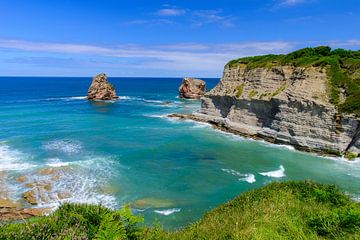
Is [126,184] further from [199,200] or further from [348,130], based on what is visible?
[348,130]

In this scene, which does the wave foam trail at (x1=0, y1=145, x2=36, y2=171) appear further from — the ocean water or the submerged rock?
the submerged rock

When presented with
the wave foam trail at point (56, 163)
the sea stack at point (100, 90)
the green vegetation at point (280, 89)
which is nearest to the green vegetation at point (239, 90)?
the green vegetation at point (280, 89)

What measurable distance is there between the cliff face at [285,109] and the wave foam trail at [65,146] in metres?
26.3

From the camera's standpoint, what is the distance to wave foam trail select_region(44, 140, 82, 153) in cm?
4172

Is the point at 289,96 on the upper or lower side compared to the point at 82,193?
upper

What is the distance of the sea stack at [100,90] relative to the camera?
10556cm

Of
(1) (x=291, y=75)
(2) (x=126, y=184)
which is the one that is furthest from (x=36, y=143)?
(1) (x=291, y=75)

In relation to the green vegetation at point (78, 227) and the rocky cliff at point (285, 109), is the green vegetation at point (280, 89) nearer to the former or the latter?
the rocky cliff at point (285, 109)

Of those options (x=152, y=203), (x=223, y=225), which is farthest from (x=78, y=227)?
(x=152, y=203)

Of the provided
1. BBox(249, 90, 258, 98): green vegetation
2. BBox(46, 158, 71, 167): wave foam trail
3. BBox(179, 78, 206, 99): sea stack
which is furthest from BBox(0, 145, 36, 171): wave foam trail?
BBox(179, 78, 206, 99): sea stack

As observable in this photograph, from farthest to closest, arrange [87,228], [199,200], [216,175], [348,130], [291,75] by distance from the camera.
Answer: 1. [291,75]
2. [348,130]
3. [216,175]
4. [199,200]
5. [87,228]

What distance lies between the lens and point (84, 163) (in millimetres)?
36250

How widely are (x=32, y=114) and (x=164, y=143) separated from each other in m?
41.3

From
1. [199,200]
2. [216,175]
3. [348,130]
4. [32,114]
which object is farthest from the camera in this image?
[32,114]
